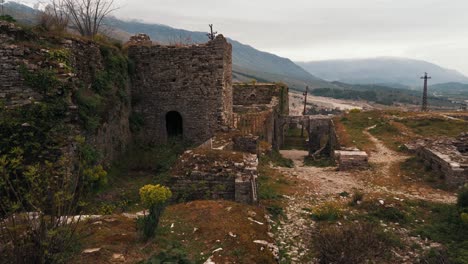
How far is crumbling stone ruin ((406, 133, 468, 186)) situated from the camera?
13469 millimetres

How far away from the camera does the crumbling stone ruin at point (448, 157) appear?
1347 centimetres

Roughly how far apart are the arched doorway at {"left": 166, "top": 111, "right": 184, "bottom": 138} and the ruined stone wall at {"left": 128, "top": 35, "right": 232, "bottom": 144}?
945 millimetres

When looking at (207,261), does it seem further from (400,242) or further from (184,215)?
(400,242)

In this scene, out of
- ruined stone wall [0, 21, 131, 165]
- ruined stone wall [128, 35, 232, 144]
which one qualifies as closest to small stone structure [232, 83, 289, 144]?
ruined stone wall [128, 35, 232, 144]

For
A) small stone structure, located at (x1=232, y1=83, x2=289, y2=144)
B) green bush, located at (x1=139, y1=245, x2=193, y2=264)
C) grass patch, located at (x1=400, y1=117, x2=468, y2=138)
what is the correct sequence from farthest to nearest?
1. small stone structure, located at (x1=232, y1=83, x2=289, y2=144)
2. grass patch, located at (x1=400, y1=117, x2=468, y2=138)
3. green bush, located at (x1=139, y1=245, x2=193, y2=264)

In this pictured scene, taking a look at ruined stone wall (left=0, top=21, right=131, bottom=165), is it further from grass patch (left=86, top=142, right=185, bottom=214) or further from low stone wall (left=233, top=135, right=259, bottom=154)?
low stone wall (left=233, top=135, right=259, bottom=154)

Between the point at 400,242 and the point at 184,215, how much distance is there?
5.58 metres

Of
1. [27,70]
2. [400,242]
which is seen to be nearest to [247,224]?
[400,242]

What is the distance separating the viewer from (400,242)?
873 centimetres

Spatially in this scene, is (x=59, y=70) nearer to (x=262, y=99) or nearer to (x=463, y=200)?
(x=463, y=200)

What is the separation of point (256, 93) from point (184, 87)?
14791 mm

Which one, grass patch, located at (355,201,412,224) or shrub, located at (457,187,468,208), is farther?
shrub, located at (457,187,468,208)

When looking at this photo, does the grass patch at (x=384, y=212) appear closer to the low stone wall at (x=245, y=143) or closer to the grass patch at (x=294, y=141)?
the low stone wall at (x=245, y=143)

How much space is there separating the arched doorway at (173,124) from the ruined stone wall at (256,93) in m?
11.3
